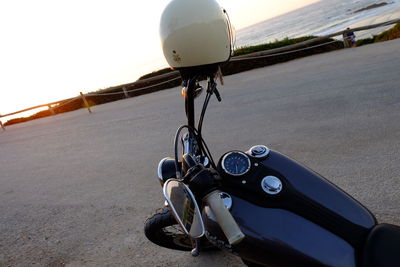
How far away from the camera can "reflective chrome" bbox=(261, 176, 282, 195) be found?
1.38m

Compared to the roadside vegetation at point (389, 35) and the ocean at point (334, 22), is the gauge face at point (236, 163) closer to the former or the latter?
the ocean at point (334, 22)

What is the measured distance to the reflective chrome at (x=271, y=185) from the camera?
138 cm

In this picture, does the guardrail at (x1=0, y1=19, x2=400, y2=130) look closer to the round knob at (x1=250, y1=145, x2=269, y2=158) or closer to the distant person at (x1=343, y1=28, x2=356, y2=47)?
the distant person at (x1=343, y1=28, x2=356, y2=47)

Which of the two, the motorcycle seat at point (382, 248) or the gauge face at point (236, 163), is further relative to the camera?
the gauge face at point (236, 163)

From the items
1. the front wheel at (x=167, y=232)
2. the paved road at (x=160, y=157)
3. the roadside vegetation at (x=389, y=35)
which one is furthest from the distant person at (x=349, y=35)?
the front wheel at (x=167, y=232)

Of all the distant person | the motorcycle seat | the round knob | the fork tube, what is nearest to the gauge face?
the round knob

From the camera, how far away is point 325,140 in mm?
4129

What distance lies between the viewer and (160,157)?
16.6ft

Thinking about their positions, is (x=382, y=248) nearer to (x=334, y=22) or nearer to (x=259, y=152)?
(x=259, y=152)

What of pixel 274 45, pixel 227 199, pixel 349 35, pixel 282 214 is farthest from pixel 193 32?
pixel 274 45

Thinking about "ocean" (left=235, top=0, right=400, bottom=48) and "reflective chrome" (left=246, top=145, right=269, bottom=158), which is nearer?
"reflective chrome" (left=246, top=145, right=269, bottom=158)

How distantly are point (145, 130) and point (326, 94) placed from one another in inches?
146

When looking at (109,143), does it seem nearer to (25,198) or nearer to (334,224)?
(25,198)

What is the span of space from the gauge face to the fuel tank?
0.03 ft
